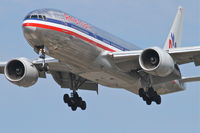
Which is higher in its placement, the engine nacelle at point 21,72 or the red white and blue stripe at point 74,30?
the red white and blue stripe at point 74,30

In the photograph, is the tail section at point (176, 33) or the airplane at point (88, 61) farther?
the tail section at point (176, 33)

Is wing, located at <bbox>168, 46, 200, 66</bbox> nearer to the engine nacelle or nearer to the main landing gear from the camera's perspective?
the main landing gear

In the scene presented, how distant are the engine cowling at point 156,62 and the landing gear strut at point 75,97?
20.4 ft

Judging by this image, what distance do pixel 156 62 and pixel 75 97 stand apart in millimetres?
7406

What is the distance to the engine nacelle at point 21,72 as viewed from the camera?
42531 mm

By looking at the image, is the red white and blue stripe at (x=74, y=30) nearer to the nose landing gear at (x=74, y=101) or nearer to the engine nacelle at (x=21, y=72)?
the engine nacelle at (x=21, y=72)

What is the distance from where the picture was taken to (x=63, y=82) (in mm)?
46188

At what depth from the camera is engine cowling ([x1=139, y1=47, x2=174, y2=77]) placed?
40062mm

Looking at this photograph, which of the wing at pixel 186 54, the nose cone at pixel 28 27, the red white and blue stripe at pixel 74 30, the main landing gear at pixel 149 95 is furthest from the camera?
the main landing gear at pixel 149 95

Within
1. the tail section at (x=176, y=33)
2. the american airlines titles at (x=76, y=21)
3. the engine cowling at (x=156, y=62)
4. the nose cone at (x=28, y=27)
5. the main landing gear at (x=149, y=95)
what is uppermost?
the tail section at (x=176, y=33)

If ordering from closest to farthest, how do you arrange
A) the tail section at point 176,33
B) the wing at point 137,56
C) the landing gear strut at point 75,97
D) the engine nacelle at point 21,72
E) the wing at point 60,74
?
the wing at point 137,56 → the engine nacelle at point 21,72 → the wing at point 60,74 → the landing gear strut at point 75,97 → the tail section at point 176,33

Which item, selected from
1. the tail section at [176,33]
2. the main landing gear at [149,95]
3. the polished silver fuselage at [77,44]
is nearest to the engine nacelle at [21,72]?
the polished silver fuselage at [77,44]

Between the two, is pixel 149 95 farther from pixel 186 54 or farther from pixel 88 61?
pixel 88 61

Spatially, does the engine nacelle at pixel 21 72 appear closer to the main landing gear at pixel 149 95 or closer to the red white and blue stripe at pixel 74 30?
the red white and blue stripe at pixel 74 30
